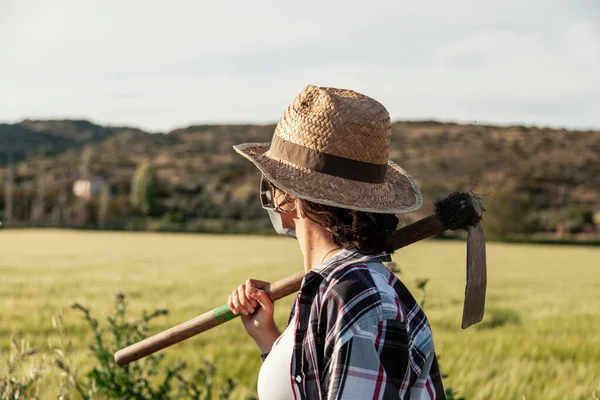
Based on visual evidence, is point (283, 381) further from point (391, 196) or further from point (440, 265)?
point (440, 265)

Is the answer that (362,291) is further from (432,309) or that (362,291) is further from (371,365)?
(432,309)

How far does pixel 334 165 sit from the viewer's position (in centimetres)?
194

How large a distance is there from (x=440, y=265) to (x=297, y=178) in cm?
2199

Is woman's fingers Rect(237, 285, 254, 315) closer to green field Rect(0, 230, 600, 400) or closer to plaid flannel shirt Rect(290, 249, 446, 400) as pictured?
plaid flannel shirt Rect(290, 249, 446, 400)

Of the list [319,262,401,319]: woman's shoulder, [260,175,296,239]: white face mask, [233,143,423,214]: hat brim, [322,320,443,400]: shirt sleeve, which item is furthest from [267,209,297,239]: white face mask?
[322,320,443,400]: shirt sleeve

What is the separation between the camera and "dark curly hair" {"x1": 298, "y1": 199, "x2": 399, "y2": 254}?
1.83 m

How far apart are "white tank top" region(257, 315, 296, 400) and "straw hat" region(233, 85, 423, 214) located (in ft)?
1.25

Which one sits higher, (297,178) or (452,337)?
(297,178)

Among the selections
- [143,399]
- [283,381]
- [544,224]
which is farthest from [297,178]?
[544,224]

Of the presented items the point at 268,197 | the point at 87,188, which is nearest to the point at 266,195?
the point at 268,197

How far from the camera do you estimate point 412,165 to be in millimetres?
75062

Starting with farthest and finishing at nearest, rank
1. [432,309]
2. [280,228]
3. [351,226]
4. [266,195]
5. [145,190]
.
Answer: [145,190], [432,309], [266,195], [280,228], [351,226]

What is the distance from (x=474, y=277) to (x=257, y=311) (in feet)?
2.20

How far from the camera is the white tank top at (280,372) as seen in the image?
5.81ft
